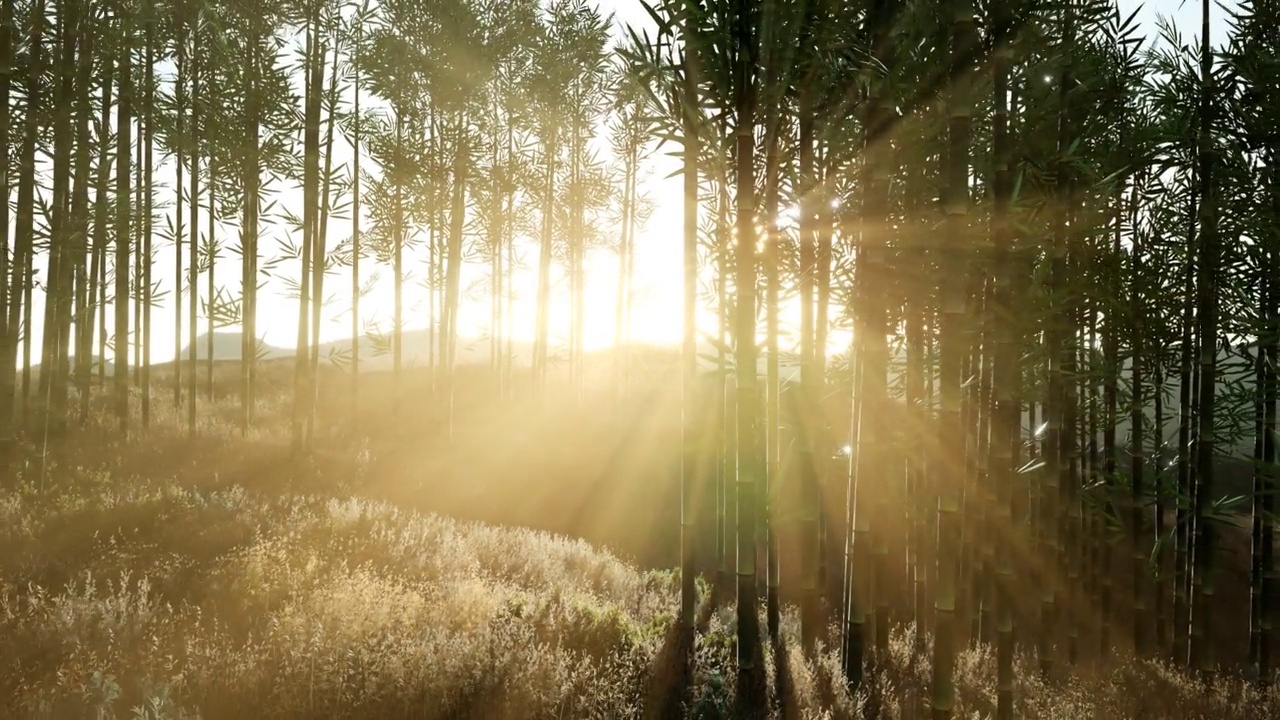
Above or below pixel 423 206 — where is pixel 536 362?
below

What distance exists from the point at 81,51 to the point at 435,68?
7491 mm

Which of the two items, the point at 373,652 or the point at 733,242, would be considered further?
the point at 733,242

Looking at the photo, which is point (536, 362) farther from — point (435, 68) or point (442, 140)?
point (435, 68)

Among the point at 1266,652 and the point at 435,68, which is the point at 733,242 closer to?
the point at 1266,652

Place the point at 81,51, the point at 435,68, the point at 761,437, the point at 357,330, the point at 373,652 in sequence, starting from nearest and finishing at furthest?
the point at 373,652, the point at 761,437, the point at 81,51, the point at 435,68, the point at 357,330

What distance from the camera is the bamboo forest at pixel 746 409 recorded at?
5.32m

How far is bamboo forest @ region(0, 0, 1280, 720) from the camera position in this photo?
5.32 m

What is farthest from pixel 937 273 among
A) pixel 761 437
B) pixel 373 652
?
pixel 373 652

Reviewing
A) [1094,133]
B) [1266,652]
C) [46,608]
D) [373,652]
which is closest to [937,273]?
[1094,133]

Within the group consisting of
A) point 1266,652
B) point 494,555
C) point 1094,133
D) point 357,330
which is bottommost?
point 1266,652

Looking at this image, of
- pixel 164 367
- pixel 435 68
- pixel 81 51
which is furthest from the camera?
pixel 164 367

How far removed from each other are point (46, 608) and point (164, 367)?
37.3 m

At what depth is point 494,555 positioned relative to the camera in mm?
9602

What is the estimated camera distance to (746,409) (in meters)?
5.62
